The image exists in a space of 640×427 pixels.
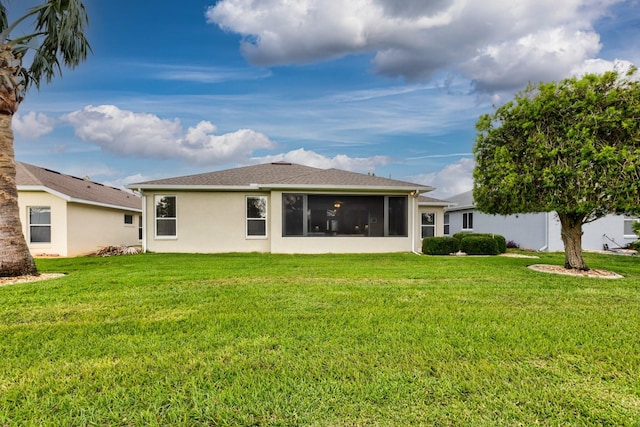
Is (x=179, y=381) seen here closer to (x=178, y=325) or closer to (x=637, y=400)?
(x=178, y=325)

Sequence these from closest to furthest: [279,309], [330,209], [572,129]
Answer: [279,309], [572,129], [330,209]

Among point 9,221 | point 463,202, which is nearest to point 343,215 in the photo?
point 9,221

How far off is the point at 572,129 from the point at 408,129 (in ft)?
30.0

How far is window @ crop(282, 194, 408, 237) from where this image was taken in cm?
1362

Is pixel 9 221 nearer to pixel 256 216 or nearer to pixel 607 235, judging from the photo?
pixel 256 216

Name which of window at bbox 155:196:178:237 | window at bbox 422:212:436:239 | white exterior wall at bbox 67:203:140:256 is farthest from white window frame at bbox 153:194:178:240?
window at bbox 422:212:436:239

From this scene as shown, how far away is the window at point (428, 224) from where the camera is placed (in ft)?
62.0

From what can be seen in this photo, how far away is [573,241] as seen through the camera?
29.6 ft

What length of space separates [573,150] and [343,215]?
8812 mm

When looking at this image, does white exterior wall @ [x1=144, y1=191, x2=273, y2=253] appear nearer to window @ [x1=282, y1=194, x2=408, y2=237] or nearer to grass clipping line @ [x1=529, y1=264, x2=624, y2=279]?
window @ [x1=282, y1=194, x2=408, y2=237]

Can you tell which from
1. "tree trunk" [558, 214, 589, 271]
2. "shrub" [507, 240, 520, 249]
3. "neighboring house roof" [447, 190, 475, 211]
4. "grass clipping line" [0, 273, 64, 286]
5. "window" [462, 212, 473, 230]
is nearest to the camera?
"grass clipping line" [0, 273, 64, 286]

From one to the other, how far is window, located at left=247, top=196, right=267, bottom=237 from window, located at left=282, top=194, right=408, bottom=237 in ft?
4.00

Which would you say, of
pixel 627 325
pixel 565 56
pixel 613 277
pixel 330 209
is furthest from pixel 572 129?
pixel 330 209

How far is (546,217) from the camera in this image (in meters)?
16.2
